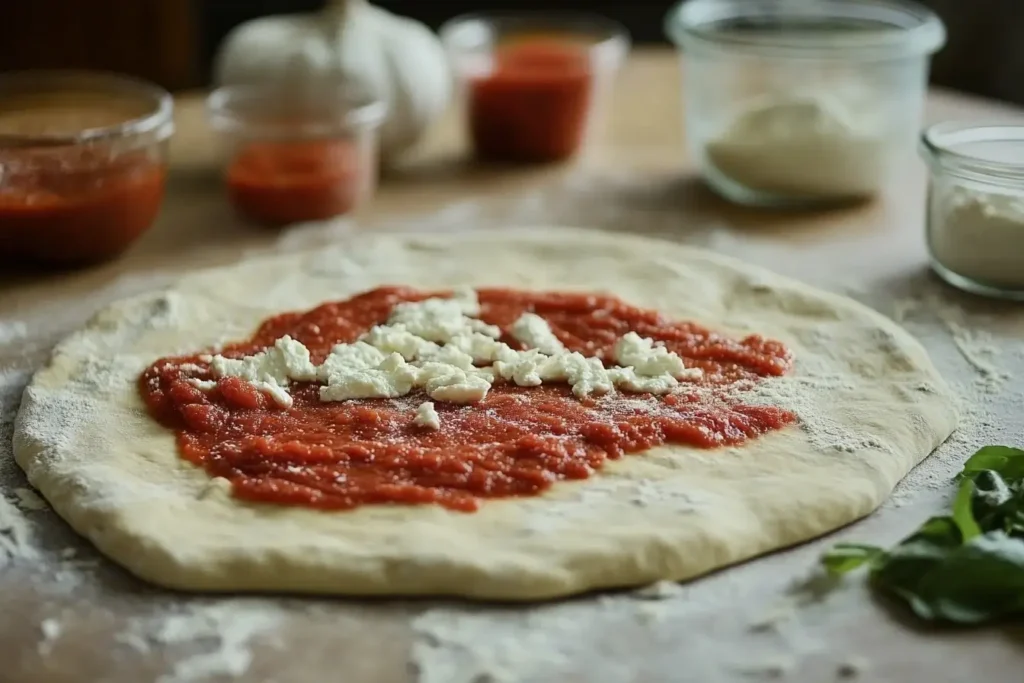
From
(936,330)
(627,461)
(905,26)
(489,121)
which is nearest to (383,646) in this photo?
(627,461)

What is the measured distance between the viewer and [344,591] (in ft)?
5.53

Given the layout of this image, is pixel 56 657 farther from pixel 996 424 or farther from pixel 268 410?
pixel 996 424

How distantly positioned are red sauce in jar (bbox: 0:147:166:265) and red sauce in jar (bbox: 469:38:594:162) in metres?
1.09

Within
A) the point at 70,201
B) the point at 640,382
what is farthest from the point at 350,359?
the point at 70,201

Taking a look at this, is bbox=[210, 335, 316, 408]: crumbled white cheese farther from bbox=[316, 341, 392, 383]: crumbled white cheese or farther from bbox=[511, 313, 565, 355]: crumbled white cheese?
bbox=[511, 313, 565, 355]: crumbled white cheese

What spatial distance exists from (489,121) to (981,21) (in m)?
2.67

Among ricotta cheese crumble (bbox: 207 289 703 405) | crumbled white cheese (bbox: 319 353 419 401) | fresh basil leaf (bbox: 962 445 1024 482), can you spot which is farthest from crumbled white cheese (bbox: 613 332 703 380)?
fresh basil leaf (bbox: 962 445 1024 482)

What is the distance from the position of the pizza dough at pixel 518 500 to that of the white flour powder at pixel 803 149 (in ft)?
1.98

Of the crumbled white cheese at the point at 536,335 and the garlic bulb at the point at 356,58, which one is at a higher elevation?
the garlic bulb at the point at 356,58

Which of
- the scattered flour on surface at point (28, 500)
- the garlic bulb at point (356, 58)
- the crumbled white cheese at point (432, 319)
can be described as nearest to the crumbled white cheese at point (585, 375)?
the crumbled white cheese at point (432, 319)

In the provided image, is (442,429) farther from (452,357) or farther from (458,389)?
(452,357)

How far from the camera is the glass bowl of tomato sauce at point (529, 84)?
348cm

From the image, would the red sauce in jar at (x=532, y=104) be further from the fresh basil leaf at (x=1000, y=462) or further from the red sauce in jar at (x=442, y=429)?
the fresh basil leaf at (x=1000, y=462)

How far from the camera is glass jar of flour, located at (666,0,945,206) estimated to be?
10.1 ft
